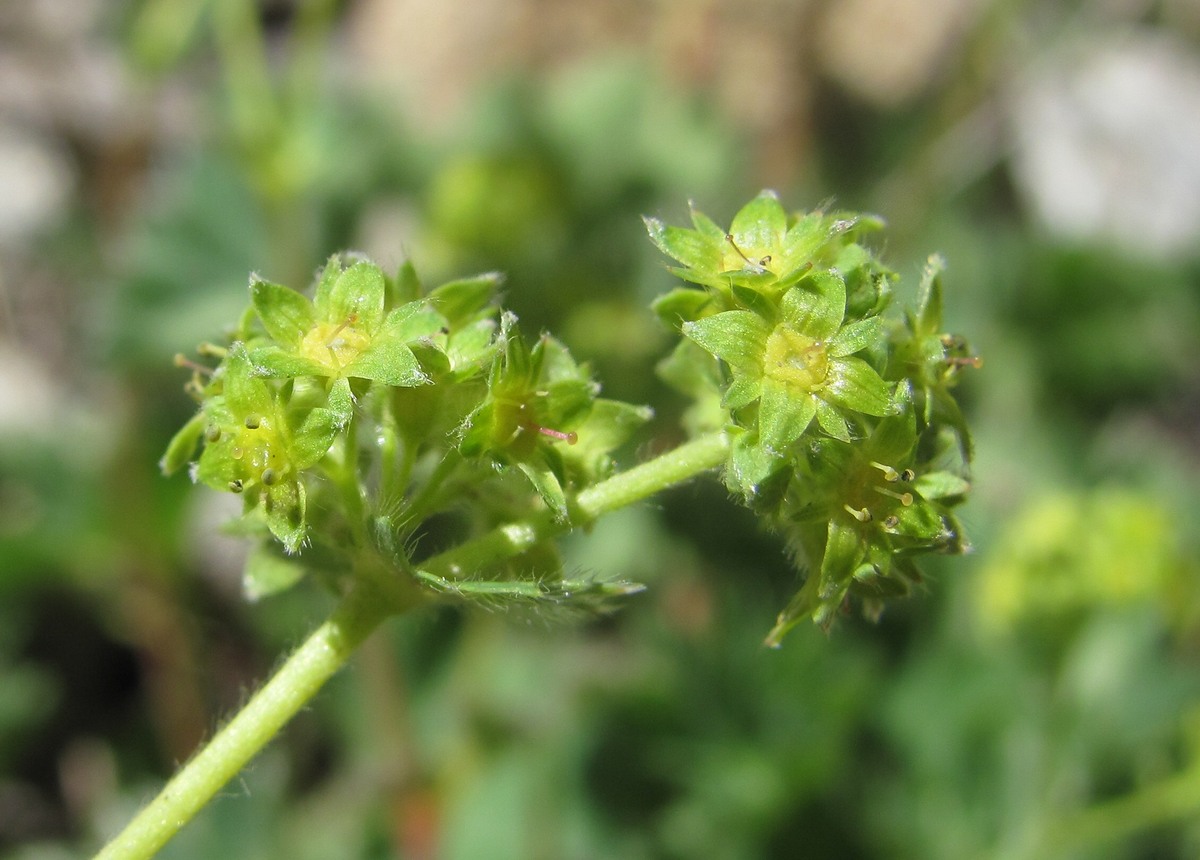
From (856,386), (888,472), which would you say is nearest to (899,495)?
(888,472)

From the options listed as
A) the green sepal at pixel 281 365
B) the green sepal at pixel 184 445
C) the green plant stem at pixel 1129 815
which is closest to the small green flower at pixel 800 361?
the green sepal at pixel 281 365

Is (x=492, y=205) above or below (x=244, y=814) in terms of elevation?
above

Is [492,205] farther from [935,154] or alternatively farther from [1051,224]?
[1051,224]

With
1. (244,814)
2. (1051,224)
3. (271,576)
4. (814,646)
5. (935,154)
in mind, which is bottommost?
(244,814)

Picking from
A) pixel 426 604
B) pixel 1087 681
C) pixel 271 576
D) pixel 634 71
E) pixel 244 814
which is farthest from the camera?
pixel 634 71

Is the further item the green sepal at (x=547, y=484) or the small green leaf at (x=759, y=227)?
the small green leaf at (x=759, y=227)

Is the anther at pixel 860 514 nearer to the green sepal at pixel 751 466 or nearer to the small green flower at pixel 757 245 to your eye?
the green sepal at pixel 751 466

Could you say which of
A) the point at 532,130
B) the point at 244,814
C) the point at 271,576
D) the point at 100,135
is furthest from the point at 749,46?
the point at 271,576

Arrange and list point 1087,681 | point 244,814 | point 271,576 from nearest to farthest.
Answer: point 271,576 < point 244,814 < point 1087,681
